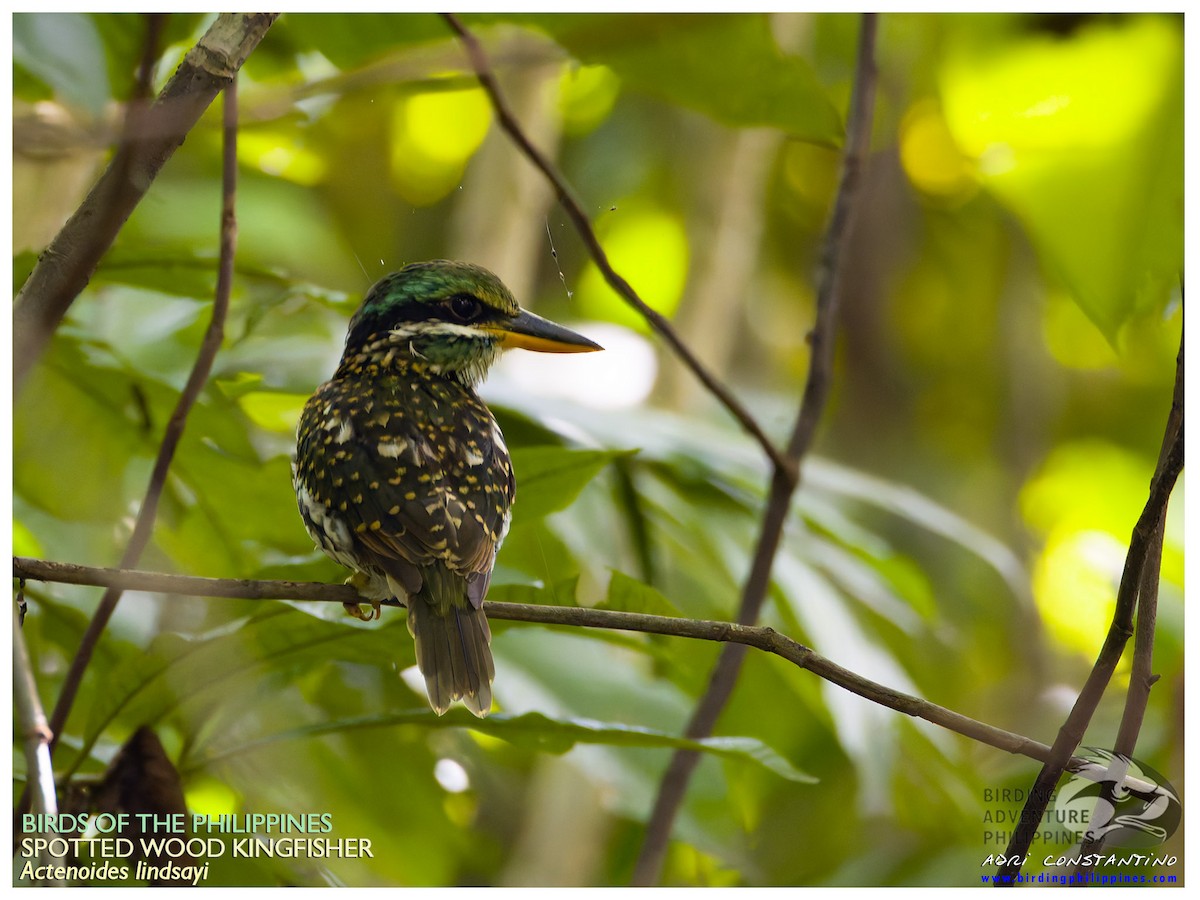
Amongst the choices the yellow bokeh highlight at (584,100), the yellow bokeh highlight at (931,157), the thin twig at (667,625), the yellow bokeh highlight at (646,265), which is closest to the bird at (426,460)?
the thin twig at (667,625)

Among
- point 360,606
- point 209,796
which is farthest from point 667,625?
point 209,796

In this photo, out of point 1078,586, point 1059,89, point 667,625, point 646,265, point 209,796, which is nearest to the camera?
point 667,625

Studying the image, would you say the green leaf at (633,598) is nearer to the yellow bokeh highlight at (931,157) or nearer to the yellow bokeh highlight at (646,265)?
the yellow bokeh highlight at (646,265)

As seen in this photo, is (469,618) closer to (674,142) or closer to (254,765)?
(254,765)

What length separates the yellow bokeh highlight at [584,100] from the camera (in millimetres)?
2885

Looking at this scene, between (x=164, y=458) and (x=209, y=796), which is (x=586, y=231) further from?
(x=209, y=796)

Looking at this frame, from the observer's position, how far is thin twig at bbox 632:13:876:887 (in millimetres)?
1744

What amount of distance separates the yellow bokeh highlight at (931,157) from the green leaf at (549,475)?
1.61m

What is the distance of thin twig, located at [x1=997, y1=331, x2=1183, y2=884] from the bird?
1.96ft

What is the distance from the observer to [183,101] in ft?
4.05

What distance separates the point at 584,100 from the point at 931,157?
0.90m

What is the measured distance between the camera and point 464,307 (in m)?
1.57

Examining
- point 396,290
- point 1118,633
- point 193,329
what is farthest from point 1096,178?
point 193,329

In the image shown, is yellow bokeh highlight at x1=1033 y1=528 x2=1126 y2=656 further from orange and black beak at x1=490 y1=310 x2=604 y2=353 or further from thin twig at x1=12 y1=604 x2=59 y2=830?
thin twig at x1=12 y1=604 x2=59 y2=830
